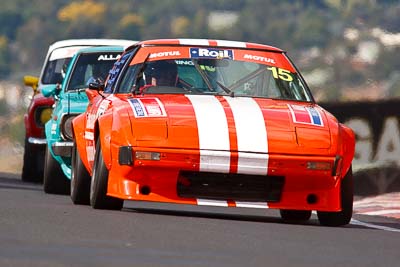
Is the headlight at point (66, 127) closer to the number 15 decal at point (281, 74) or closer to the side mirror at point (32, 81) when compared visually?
the number 15 decal at point (281, 74)

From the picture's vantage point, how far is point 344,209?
1091 centimetres

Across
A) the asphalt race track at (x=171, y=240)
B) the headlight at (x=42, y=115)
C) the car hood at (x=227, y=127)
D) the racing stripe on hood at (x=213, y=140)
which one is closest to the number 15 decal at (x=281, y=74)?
the car hood at (x=227, y=127)

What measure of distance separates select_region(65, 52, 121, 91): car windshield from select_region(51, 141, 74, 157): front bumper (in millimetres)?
1287

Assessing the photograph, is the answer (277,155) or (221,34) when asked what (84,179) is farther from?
(221,34)

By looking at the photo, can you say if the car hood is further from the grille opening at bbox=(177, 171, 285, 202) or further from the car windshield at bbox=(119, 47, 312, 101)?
the car windshield at bbox=(119, 47, 312, 101)

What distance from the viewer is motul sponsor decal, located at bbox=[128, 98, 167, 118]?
10617 millimetres

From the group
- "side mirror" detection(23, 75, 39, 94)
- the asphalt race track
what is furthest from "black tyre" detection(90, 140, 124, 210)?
"side mirror" detection(23, 75, 39, 94)

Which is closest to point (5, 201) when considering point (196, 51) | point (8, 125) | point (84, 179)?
point (84, 179)

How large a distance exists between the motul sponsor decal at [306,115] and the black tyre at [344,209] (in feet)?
1.39

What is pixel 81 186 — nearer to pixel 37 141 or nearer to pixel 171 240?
pixel 171 240

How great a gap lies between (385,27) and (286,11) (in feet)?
209

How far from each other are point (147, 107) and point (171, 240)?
2282mm

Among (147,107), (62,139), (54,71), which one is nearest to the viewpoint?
(147,107)

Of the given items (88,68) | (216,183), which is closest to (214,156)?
(216,183)
